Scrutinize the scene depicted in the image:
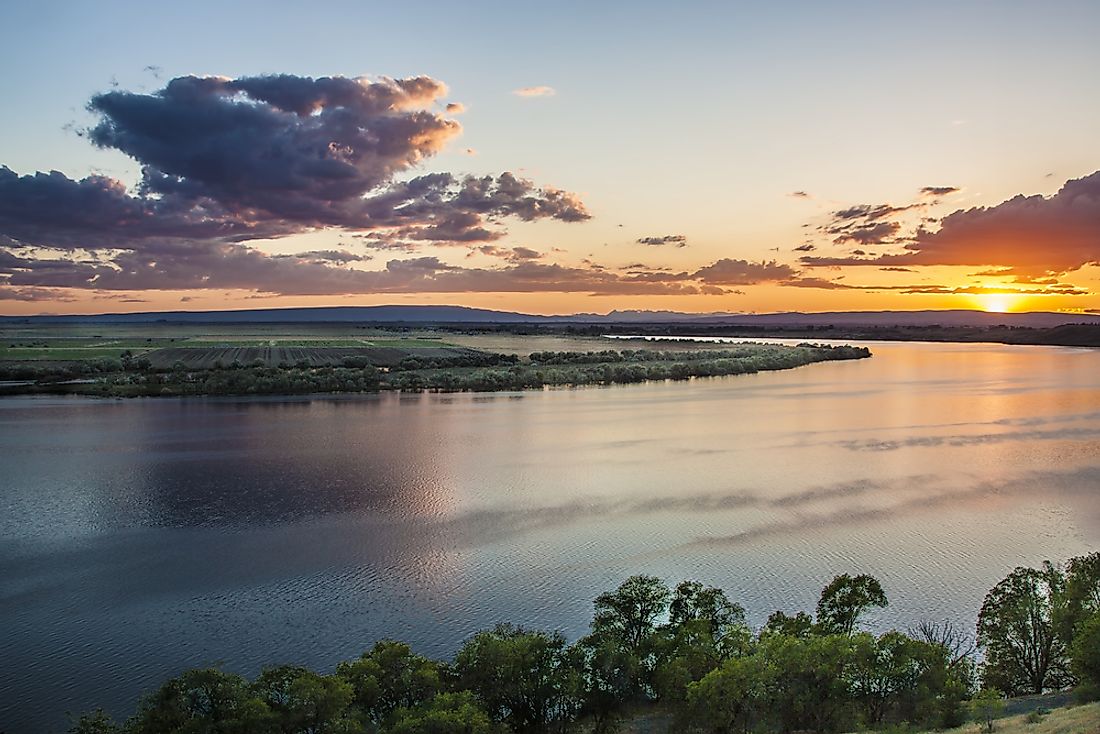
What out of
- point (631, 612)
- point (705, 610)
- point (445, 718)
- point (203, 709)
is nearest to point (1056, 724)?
point (705, 610)

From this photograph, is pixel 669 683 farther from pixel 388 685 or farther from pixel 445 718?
pixel 388 685

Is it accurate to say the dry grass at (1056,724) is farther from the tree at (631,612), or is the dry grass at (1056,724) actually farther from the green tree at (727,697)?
the tree at (631,612)

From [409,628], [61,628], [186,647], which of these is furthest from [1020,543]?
[61,628]

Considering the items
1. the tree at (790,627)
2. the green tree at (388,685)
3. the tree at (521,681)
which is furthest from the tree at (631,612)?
the green tree at (388,685)

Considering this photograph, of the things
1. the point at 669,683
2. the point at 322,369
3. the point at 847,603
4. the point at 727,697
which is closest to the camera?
the point at 727,697

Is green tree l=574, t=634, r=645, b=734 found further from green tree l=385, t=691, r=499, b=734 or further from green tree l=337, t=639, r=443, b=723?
green tree l=337, t=639, r=443, b=723

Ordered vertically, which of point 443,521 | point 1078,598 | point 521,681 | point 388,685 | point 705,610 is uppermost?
point 1078,598
